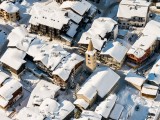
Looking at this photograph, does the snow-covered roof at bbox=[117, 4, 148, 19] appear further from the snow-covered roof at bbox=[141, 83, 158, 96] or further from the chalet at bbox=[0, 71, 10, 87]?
the chalet at bbox=[0, 71, 10, 87]

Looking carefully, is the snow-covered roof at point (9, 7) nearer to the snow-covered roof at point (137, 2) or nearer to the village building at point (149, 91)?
the snow-covered roof at point (137, 2)

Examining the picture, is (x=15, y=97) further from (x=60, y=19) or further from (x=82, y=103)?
(x=60, y=19)

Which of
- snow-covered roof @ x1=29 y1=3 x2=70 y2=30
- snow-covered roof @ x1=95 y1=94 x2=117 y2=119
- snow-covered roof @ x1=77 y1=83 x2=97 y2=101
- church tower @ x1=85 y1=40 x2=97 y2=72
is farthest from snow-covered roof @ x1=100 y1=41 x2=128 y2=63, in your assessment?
snow-covered roof @ x1=29 y1=3 x2=70 y2=30

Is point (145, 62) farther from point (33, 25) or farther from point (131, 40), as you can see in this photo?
point (33, 25)

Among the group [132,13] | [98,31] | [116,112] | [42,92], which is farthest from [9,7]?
[116,112]

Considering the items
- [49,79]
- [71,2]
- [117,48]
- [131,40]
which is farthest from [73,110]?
[71,2]

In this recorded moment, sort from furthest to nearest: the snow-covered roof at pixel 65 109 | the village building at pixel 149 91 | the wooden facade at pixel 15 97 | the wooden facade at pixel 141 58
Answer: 1. the wooden facade at pixel 141 58
2. the village building at pixel 149 91
3. the wooden facade at pixel 15 97
4. the snow-covered roof at pixel 65 109

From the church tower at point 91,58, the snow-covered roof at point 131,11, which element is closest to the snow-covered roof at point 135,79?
the church tower at point 91,58
